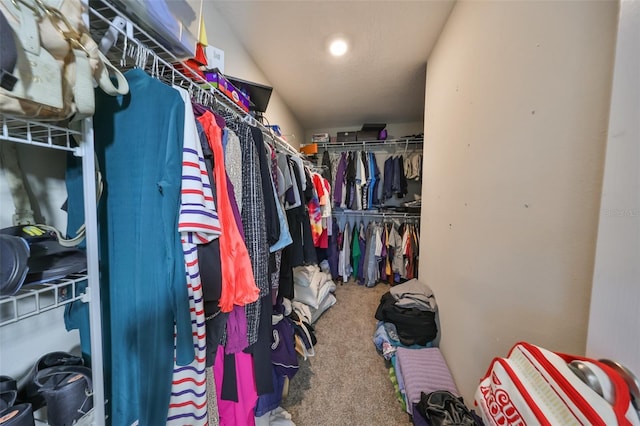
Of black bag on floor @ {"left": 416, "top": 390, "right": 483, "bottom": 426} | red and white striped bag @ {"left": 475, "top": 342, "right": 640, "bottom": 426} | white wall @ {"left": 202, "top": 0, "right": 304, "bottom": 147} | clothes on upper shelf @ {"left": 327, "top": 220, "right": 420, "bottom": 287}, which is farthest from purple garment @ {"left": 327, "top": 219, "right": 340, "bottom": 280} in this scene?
red and white striped bag @ {"left": 475, "top": 342, "right": 640, "bottom": 426}

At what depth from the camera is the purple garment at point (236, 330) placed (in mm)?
741

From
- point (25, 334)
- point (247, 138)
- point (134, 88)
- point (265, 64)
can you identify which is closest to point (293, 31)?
point (265, 64)

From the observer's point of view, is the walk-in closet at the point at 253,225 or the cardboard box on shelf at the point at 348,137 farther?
the cardboard box on shelf at the point at 348,137

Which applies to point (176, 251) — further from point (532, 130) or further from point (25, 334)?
point (532, 130)

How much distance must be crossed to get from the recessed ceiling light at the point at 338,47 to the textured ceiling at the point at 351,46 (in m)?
0.05

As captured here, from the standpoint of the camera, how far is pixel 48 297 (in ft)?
2.01

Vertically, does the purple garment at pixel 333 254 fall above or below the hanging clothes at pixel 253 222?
below

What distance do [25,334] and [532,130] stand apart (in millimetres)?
1650

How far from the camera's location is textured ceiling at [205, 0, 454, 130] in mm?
1290

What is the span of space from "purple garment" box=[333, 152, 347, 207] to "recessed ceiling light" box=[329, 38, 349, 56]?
53.5 inches

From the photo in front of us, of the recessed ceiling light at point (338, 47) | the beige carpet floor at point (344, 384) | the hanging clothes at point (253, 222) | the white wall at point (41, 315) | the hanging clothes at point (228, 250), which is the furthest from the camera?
the recessed ceiling light at point (338, 47)

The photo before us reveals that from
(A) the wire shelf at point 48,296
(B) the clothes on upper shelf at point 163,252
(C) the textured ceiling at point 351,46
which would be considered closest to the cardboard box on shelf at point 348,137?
(C) the textured ceiling at point 351,46

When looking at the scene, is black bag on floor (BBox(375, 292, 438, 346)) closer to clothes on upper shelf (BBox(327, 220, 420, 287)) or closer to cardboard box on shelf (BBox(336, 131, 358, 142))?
clothes on upper shelf (BBox(327, 220, 420, 287))

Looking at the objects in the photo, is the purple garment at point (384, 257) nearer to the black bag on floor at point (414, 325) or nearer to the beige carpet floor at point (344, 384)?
the beige carpet floor at point (344, 384)
